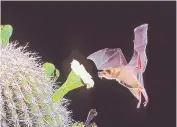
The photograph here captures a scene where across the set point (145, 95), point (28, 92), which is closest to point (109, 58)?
point (145, 95)

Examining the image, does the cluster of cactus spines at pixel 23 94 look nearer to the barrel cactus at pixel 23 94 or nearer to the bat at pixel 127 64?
the barrel cactus at pixel 23 94

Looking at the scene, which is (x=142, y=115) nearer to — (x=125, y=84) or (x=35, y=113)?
(x=125, y=84)

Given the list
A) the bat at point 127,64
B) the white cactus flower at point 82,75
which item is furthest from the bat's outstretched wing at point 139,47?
the white cactus flower at point 82,75

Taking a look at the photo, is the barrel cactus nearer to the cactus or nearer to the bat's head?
the cactus

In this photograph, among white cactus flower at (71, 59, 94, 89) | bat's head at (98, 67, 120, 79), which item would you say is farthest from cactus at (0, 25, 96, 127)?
bat's head at (98, 67, 120, 79)

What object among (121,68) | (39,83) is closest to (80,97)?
(121,68)

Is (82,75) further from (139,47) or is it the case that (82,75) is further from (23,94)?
(139,47)
